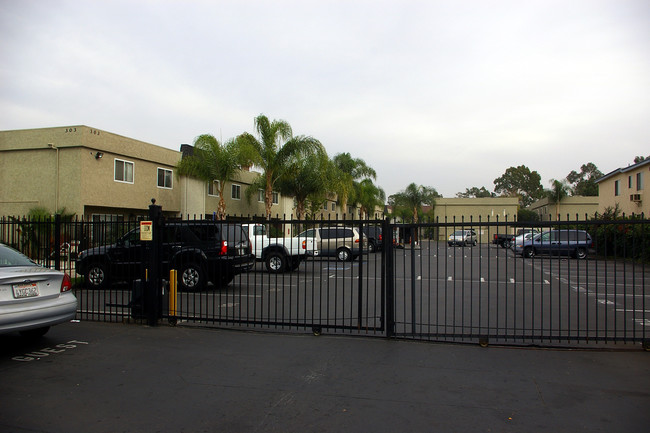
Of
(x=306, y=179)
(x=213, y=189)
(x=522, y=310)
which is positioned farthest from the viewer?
(x=306, y=179)

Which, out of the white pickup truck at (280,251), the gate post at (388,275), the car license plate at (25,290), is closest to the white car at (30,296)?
the car license plate at (25,290)

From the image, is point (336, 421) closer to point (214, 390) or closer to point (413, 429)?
point (413, 429)

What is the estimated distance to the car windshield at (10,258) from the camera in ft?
21.8

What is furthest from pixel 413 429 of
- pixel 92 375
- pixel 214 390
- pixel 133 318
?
pixel 133 318

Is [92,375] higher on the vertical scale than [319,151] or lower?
lower

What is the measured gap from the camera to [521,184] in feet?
308

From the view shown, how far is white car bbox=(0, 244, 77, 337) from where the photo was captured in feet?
19.2

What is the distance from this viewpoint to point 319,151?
30609 millimetres

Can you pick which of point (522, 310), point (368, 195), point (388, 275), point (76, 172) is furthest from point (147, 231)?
point (368, 195)

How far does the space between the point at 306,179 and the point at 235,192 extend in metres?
5.66

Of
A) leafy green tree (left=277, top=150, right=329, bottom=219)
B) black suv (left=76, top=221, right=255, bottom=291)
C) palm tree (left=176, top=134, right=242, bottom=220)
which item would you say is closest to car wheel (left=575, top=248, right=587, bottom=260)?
black suv (left=76, top=221, right=255, bottom=291)

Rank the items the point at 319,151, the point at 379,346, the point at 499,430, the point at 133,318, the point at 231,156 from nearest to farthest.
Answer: the point at 499,430, the point at 379,346, the point at 133,318, the point at 231,156, the point at 319,151

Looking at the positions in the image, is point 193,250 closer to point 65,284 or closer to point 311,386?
point 65,284

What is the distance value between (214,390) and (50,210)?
21087mm
